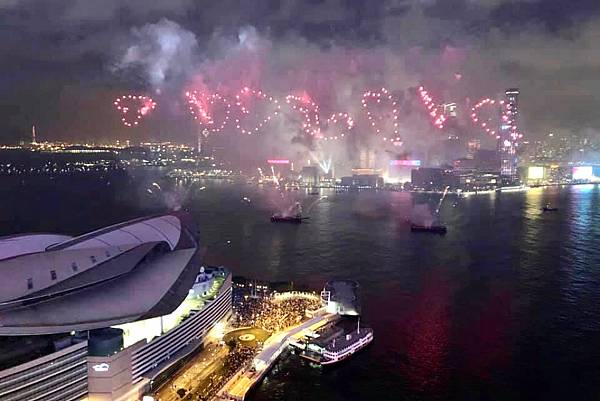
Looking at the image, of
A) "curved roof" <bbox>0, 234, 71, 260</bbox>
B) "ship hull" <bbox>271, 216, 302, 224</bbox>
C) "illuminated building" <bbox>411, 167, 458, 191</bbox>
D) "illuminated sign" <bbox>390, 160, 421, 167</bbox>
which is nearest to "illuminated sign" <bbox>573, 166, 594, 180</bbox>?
"illuminated building" <bbox>411, 167, 458, 191</bbox>

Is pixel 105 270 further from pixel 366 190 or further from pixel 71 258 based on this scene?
pixel 366 190

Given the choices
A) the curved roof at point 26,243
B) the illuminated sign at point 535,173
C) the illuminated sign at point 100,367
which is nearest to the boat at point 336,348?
the illuminated sign at point 100,367

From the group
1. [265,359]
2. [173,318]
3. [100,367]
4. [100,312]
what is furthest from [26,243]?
[265,359]

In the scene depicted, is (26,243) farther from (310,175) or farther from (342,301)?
(310,175)

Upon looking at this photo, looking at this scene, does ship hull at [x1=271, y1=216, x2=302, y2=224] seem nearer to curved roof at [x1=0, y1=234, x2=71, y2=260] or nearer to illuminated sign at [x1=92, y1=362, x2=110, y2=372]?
Answer: curved roof at [x1=0, y1=234, x2=71, y2=260]

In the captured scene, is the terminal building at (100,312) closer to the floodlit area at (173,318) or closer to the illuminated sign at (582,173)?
the floodlit area at (173,318)
